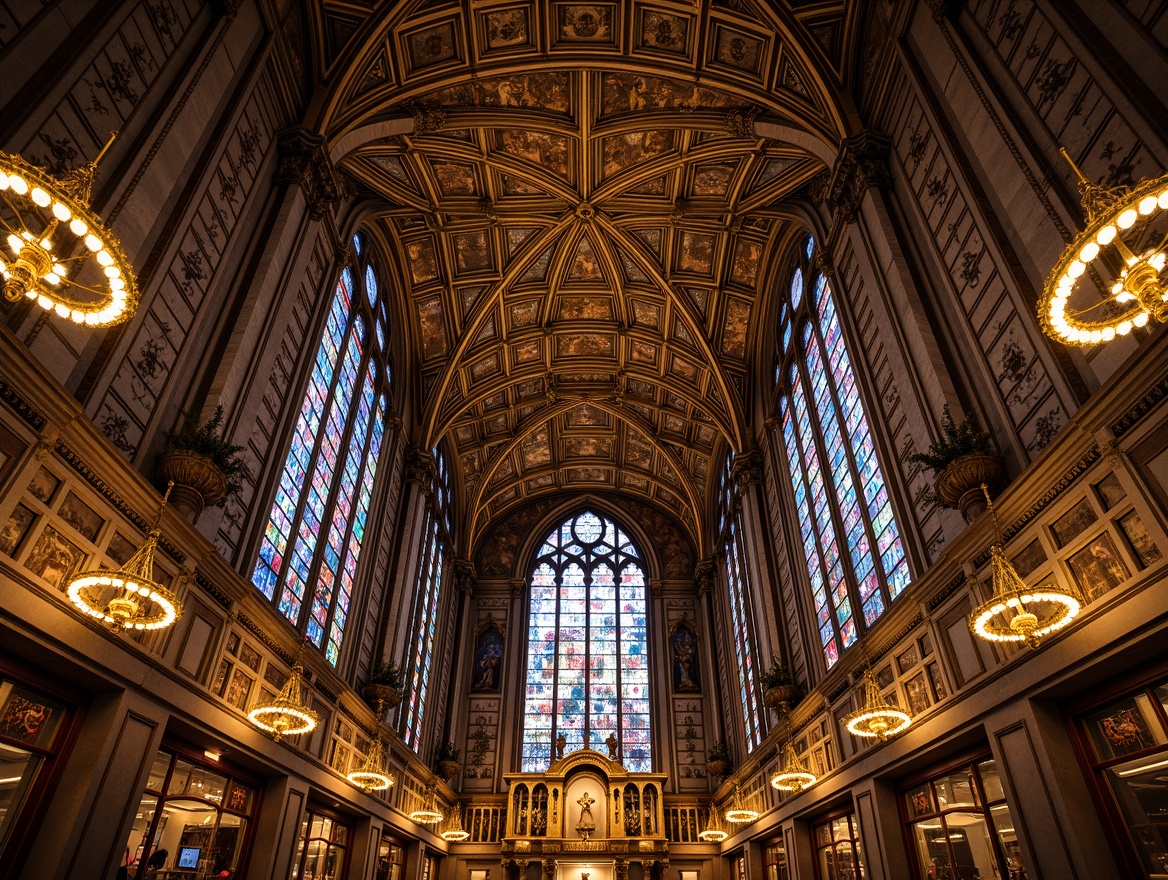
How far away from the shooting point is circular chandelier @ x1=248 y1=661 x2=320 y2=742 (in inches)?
420

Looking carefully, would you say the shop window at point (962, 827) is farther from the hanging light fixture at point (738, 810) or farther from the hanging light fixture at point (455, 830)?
the hanging light fixture at point (455, 830)

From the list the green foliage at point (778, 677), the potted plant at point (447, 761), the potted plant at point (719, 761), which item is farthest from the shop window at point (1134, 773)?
the potted plant at point (447, 761)

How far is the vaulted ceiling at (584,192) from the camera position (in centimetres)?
1648

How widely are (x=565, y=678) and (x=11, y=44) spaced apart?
2760cm

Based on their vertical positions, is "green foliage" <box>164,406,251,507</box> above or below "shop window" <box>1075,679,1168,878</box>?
above

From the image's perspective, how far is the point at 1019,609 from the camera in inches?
279

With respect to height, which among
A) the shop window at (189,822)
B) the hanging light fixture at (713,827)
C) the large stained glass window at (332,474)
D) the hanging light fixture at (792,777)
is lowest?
the shop window at (189,822)

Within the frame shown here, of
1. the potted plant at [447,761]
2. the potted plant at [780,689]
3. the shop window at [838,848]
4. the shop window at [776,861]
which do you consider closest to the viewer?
the shop window at [838,848]

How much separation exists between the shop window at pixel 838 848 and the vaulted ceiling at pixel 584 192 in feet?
39.0

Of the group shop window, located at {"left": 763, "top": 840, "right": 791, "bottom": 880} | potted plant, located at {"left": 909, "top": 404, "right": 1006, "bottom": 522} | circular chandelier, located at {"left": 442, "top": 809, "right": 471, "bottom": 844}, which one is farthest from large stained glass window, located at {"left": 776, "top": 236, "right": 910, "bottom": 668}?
circular chandelier, located at {"left": 442, "top": 809, "right": 471, "bottom": 844}

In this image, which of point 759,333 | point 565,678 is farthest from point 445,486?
point 759,333

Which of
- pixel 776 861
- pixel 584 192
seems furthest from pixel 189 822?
→ pixel 584 192

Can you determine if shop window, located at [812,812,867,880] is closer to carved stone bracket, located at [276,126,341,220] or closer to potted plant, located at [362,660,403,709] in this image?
potted plant, located at [362,660,403,709]

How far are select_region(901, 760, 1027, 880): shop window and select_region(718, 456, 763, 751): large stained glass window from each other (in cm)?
965
